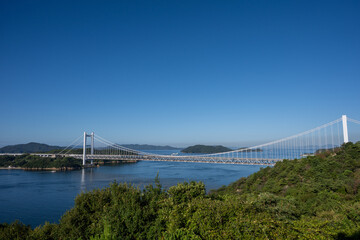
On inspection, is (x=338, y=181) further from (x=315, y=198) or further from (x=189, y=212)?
(x=189, y=212)

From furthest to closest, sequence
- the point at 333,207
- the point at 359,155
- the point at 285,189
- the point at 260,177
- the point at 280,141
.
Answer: the point at 280,141, the point at 260,177, the point at 359,155, the point at 285,189, the point at 333,207

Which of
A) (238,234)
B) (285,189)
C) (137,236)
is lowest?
(285,189)

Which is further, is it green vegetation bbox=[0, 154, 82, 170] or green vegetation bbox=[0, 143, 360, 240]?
green vegetation bbox=[0, 154, 82, 170]

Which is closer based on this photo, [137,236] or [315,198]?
[137,236]

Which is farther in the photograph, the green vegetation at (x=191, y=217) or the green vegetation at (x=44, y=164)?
the green vegetation at (x=44, y=164)

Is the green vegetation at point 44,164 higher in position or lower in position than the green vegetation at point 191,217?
lower

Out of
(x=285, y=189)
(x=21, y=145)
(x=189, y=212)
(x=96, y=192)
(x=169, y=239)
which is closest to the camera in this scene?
(x=169, y=239)

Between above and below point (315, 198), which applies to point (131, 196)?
above

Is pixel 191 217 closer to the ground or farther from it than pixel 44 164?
farther from it

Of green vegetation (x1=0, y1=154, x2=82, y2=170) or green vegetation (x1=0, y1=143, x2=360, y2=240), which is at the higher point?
green vegetation (x1=0, y1=143, x2=360, y2=240)

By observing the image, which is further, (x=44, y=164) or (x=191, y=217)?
(x=44, y=164)

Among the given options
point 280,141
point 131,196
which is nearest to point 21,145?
point 280,141
